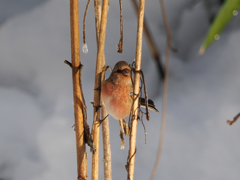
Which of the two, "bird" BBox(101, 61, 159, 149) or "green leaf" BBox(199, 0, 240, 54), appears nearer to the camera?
"green leaf" BBox(199, 0, 240, 54)

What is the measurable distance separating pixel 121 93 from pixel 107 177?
0.23 m

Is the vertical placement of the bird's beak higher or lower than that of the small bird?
higher

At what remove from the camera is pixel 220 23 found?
22 centimetres

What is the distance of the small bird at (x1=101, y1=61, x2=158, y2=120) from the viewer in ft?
1.54

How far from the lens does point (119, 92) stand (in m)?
0.47

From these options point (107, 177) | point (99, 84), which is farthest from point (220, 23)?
point (107, 177)

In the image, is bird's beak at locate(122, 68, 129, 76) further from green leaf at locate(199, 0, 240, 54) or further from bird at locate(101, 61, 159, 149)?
green leaf at locate(199, 0, 240, 54)

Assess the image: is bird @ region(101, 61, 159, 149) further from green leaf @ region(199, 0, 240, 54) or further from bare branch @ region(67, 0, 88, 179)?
green leaf @ region(199, 0, 240, 54)

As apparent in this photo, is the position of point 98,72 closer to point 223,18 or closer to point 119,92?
point 119,92

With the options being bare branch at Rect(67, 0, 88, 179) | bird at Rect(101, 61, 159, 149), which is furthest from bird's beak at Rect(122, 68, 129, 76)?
bare branch at Rect(67, 0, 88, 179)

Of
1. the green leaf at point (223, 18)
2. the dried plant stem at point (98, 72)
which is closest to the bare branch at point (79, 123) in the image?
the dried plant stem at point (98, 72)

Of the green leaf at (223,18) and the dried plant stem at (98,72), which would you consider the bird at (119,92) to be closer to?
the dried plant stem at (98,72)

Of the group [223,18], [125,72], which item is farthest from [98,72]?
[223,18]

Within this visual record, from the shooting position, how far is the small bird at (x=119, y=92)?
470 mm
